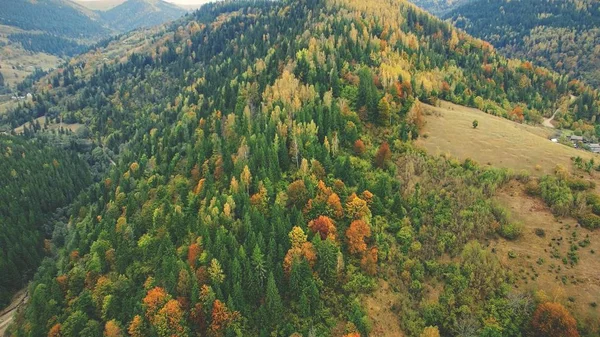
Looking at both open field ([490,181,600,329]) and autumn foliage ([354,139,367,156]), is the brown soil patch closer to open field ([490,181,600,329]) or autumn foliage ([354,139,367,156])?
open field ([490,181,600,329])

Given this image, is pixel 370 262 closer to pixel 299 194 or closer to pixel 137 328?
pixel 299 194

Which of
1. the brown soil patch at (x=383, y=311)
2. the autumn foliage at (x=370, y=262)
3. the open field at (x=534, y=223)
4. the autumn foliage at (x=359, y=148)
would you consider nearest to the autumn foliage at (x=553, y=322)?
the open field at (x=534, y=223)

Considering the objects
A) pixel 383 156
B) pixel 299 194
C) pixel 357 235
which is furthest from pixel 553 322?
pixel 299 194

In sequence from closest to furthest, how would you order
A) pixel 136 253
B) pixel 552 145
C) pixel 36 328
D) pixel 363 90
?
pixel 36 328, pixel 136 253, pixel 552 145, pixel 363 90

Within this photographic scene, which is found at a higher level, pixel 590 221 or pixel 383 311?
pixel 590 221

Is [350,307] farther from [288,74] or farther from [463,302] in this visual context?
[288,74]

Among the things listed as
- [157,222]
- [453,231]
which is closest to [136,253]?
[157,222]

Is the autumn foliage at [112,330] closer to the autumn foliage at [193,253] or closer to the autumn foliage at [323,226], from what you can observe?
the autumn foliage at [193,253]
